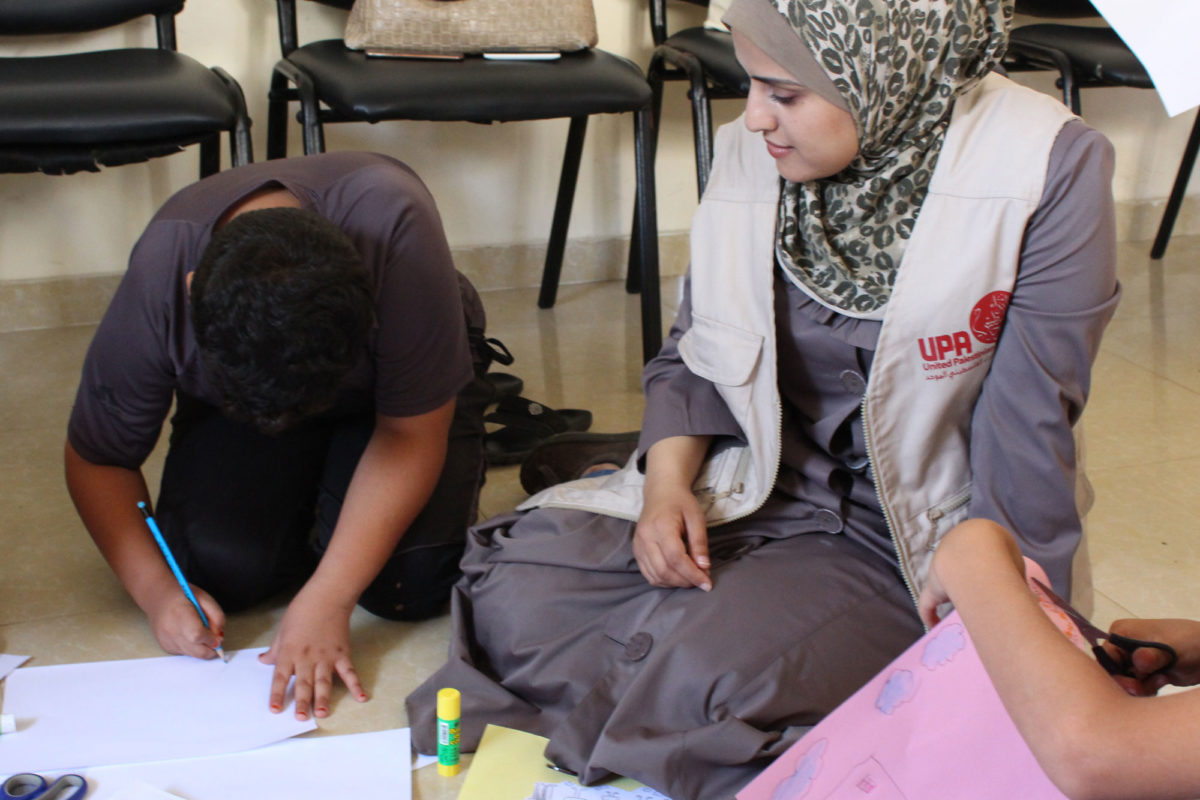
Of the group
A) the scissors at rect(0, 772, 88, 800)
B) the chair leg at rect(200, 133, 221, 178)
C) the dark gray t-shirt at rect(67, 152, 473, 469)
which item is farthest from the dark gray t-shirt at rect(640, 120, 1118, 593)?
the chair leg at rect(200, 133, 221, 178)

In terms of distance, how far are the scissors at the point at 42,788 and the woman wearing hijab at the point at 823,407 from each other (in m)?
0.32

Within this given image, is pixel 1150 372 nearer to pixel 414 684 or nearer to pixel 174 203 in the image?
pixel 414 684

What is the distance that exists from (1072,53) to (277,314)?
1802 mm

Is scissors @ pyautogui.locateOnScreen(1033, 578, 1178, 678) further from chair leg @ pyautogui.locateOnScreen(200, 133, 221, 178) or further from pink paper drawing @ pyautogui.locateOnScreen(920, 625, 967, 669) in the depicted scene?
chair leg @ pyautogui.locateOnScreen(200, 133, 221, 178)

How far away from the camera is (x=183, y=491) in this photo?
1456mm

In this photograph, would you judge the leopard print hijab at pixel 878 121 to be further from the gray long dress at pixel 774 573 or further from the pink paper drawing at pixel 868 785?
the pink paper drawing at pixel 868 785

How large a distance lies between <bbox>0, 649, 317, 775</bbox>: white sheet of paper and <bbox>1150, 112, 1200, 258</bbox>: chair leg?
249cm

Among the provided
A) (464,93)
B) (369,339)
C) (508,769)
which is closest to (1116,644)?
(508,769)

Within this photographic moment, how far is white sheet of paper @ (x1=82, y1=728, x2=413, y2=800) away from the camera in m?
1.12

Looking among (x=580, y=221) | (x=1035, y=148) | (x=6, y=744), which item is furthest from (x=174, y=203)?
(x=580, y=221)

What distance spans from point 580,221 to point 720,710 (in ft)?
5.64

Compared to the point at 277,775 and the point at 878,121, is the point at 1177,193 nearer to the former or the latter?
the point at 878,121

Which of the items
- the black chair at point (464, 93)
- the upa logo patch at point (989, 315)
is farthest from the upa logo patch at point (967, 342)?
the black chair at point (464, 93)

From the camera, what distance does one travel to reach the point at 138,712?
4.02 ft
